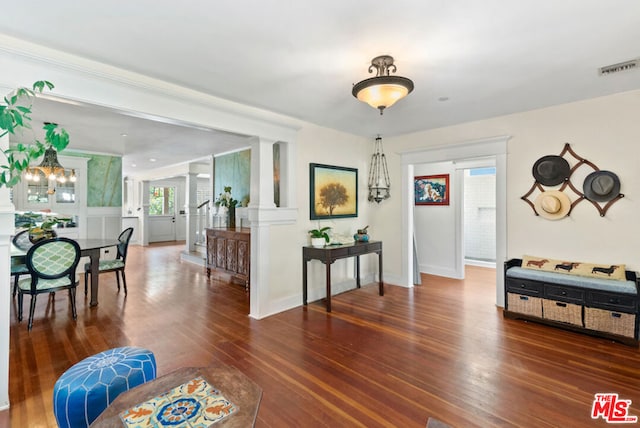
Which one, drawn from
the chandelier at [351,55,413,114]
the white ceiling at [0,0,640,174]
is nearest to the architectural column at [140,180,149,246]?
the white ceiling at [0,0,640,174]

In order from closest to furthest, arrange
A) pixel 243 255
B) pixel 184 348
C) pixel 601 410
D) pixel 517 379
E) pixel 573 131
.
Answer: pixel 601 410, pixel 517 379, pixel 184 348, pixel 573 131, pixel 243 255

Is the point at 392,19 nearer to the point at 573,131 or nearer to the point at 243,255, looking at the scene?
the point at 573,131

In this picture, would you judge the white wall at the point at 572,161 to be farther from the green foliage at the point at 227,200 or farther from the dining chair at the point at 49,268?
the dining chair at the point at 49,268

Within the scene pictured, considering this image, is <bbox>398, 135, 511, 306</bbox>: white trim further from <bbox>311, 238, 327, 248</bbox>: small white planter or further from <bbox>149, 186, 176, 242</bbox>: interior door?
<bbox>149, 186, 176, 242</bbox>: interior door

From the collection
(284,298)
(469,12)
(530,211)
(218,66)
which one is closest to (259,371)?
(284,298)

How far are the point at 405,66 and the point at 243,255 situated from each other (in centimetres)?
362

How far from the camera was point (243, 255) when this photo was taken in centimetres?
494

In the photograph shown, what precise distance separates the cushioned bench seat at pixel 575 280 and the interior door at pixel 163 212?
10.9 m

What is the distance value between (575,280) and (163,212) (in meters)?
11.9

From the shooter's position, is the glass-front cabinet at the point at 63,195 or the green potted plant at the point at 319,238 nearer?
the green potted plant at the point at 319,238

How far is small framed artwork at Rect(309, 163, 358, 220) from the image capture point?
14.6 feet

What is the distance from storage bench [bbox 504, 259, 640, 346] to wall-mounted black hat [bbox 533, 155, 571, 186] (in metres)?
1.11

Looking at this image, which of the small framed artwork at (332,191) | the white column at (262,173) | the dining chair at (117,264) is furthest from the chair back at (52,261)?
the small framed artwork at (332,191)

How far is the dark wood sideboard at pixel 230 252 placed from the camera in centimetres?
489
